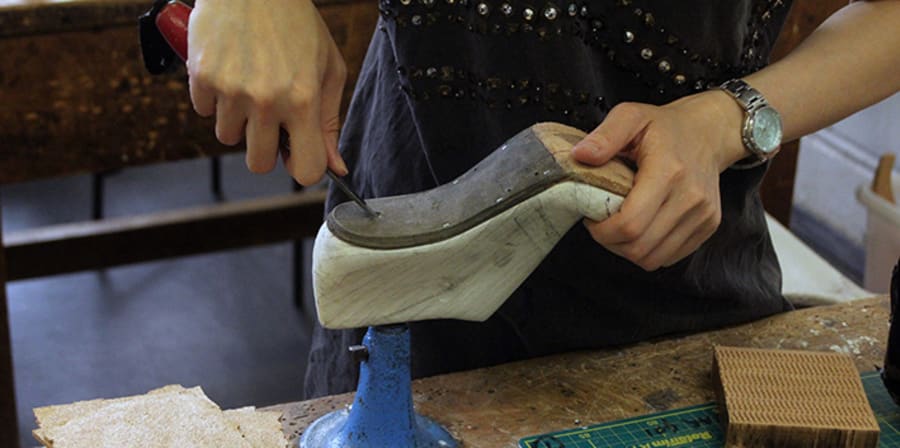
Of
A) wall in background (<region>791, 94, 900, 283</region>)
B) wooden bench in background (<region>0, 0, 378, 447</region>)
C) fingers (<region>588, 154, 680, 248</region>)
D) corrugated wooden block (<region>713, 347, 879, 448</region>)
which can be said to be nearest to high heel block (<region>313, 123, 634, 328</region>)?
fingers (<region>588, 154, 680, 248</region>)

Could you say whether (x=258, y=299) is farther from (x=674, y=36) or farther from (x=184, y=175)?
(x=674, y=36)

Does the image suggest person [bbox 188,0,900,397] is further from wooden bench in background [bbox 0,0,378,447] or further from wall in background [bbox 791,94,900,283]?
wall in background [bbox 791,94,900,283]

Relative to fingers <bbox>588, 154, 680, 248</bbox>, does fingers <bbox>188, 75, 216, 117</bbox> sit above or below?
above

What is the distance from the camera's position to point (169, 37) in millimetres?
853

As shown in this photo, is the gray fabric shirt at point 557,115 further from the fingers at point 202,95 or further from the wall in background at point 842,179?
the wall in background at point 842,179

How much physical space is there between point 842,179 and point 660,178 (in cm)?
244

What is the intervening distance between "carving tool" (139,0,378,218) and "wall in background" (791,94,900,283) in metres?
2.35

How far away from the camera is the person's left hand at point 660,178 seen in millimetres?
831

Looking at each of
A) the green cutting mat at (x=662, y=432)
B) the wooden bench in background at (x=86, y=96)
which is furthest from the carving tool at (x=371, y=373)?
the wooden bench in background at (x=86, y=96)

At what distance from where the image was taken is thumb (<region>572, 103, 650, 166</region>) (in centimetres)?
83

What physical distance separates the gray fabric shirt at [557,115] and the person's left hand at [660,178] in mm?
88

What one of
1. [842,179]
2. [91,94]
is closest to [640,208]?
[91,94]

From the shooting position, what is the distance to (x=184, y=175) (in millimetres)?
3385

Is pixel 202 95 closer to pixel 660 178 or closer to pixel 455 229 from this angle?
pixel 455 229
